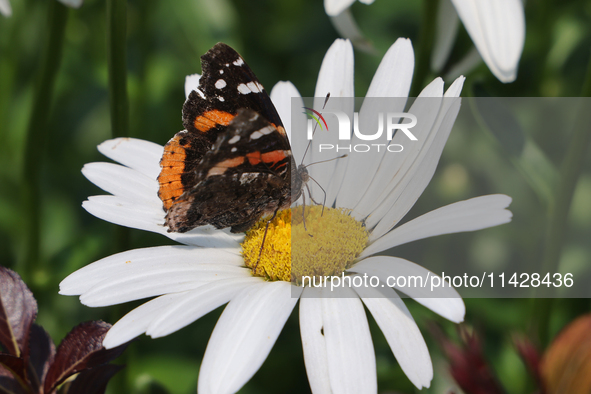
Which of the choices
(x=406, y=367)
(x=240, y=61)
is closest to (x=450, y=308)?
(x=406, y=367)

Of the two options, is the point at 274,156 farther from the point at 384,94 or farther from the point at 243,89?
the point at 384,94

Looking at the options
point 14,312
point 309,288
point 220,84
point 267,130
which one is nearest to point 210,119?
point 220,84

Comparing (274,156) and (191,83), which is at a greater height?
(191,83)

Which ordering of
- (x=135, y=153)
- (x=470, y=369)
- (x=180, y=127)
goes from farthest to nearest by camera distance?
(x=180, y=127) < (x=135, y=153) < (x=470, y=369)

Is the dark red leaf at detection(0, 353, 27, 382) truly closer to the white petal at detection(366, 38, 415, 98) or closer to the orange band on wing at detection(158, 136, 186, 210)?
the orange band on wing at detection(158, 136, 186, 210)

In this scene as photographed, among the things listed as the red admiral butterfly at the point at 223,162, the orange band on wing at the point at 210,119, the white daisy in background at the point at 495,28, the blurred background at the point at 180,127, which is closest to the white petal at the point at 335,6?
the white daisy in background at the point at 495,28

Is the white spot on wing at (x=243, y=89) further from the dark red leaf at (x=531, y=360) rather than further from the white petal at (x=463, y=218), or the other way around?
the dark red leaf at (x=531, y=360)
